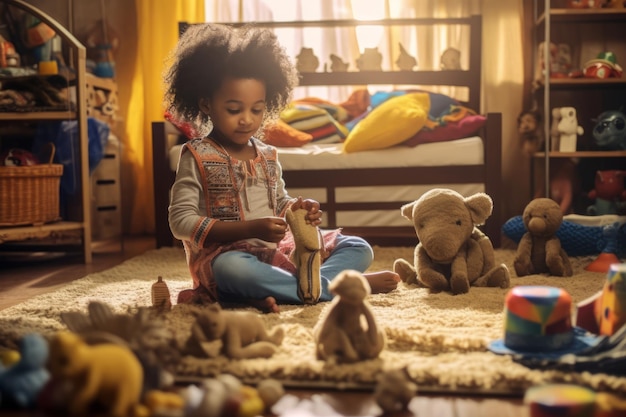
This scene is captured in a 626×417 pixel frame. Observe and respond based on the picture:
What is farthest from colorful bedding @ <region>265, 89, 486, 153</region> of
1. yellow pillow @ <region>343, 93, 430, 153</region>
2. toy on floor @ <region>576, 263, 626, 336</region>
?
toy on floor @ <region>576, 263, 626, 336</region>

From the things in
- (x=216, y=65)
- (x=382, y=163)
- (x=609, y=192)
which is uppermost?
(x=216, y=65)

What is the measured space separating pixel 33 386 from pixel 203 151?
0.82 m

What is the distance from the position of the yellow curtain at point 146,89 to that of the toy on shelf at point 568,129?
162cm

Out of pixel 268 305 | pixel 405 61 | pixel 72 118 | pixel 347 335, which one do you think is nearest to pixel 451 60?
pixel 405 61

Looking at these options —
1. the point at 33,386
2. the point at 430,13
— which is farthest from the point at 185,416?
the point at 430,13

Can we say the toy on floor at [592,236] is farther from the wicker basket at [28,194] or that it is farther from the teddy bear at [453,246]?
the wicker basket at [28,194]

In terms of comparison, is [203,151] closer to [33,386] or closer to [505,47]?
[33,386]

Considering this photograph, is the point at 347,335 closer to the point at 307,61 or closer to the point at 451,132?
the point at 451,132

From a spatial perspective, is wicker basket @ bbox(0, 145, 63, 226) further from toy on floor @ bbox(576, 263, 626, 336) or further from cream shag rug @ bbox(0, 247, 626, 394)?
toy on floor @ bbox(576, 263, 626, 336)

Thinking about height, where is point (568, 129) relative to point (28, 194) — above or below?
above

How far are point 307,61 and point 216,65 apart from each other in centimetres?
151

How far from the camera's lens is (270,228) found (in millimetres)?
1384

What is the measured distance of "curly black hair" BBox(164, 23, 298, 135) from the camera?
1522 mm

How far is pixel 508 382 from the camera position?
0.91 meters
